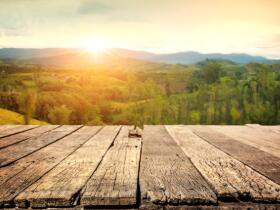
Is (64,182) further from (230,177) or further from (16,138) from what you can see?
(16,138)

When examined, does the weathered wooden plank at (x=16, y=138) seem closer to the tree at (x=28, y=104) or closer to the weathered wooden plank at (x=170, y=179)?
the weathered wooden plank at (x=170, y=179)

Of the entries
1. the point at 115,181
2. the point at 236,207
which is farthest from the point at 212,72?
the point at 236,207

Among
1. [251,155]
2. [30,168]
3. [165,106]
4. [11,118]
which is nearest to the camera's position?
[30,168]

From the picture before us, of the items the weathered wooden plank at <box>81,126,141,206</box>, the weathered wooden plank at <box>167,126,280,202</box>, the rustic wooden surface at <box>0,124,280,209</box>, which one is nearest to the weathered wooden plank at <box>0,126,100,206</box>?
the rustic wooden surface at <box>0,124,280,209</box>

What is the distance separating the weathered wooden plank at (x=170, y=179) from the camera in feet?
3.80

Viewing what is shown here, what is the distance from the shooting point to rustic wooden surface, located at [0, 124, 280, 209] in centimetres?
115

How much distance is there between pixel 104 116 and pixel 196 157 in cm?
615

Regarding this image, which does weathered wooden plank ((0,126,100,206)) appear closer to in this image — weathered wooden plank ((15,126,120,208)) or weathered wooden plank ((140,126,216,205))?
weathered wooden plank ((15,126,120,208))

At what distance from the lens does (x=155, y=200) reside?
1143mm

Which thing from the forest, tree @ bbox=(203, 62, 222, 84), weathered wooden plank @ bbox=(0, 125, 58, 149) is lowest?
the forest

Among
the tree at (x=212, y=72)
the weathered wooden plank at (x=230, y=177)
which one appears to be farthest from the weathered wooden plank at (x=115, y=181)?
the tree at (x=212, y=72)

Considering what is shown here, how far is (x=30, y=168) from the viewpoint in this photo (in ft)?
5.34

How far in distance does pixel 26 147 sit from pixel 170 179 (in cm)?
129

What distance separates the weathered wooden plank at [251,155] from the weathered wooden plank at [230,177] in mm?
55
